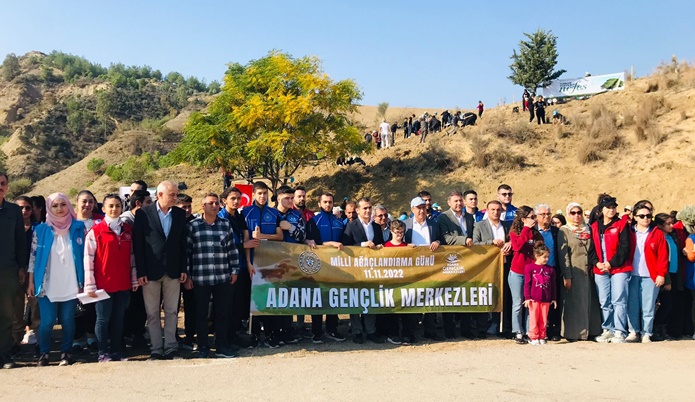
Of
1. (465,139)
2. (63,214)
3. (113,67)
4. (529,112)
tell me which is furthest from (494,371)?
(113,67)

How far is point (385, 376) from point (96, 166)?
1960 inches

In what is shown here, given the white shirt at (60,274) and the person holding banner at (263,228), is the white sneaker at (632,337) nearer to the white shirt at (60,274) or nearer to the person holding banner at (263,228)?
the person holding banner at (263,228)

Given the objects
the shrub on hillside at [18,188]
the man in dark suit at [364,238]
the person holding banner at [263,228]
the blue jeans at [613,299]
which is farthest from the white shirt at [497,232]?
the shrub on hillside at [18,188]

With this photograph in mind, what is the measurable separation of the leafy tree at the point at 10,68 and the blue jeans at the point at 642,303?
10546 cm

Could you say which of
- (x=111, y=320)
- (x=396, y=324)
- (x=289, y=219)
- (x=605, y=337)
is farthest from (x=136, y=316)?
(x=605, y=337)

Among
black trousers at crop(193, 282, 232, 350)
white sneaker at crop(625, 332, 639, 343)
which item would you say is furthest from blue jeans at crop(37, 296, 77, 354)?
white sneaker at crop(625, 332, 639, 343)

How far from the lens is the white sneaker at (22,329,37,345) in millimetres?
7031

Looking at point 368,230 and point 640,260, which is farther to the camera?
point 368,230

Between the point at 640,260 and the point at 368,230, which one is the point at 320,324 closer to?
the point at 368,230

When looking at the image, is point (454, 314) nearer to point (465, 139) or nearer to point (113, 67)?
point (465, 139)

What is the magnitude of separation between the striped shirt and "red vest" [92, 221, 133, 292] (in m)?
0.75

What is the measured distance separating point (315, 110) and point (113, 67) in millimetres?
94302

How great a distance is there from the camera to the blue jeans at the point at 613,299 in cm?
720

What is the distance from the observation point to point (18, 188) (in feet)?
159
